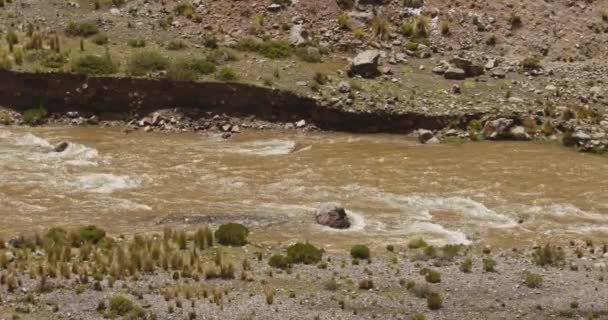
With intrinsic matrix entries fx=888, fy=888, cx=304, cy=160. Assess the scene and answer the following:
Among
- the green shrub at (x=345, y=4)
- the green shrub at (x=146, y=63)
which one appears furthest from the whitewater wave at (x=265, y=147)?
the green shrub at (x=345, y=4)

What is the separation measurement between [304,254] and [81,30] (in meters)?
30.6

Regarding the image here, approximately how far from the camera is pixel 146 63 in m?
47.2

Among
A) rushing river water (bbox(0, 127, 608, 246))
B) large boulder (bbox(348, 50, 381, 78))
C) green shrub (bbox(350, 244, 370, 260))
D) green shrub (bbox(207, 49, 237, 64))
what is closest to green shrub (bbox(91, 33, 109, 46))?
green shrub (bbox(207, 49, 237, 64))

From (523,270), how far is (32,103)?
2988cm

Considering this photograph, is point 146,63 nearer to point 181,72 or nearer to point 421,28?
point 181,72

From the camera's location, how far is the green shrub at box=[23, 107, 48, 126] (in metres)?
Answer: 45.4

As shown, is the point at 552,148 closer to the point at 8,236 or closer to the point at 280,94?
the point at 280,94

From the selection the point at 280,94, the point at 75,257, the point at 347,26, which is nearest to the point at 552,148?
the point at 280,94

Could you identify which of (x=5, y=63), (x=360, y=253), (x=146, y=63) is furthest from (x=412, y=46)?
(x=360, y=253)

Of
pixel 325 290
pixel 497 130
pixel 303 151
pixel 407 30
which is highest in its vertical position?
pixel 407 30

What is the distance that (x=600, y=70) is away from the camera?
167 feet

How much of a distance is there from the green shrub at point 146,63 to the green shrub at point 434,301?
90.4 ft

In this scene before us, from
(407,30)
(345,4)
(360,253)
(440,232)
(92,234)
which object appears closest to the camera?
(360,253)

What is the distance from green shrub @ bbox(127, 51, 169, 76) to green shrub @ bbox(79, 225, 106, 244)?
66.6 feet
